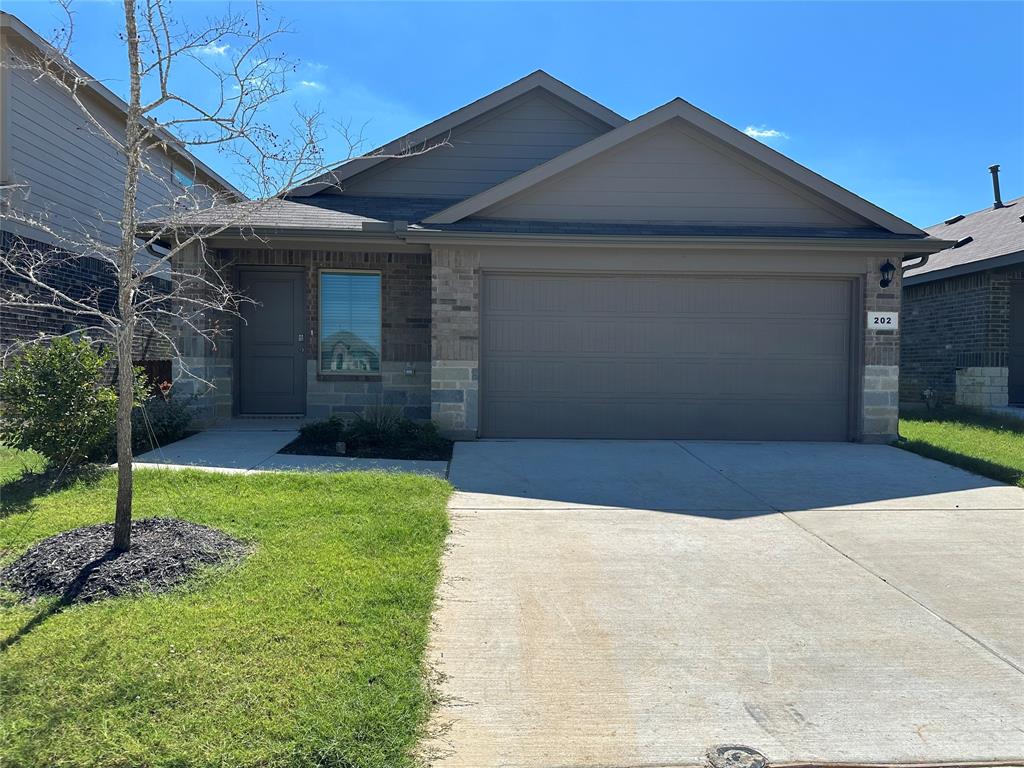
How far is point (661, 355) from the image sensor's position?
1030 centimetres

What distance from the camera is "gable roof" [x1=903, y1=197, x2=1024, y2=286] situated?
43.9ft

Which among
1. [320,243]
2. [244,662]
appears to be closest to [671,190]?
[320,243]

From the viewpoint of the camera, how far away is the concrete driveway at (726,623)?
120 inches

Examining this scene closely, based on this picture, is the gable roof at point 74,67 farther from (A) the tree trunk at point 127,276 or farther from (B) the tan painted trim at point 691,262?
(B) the tan painted trim at point 691,262

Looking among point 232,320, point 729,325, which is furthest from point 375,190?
point 729,325

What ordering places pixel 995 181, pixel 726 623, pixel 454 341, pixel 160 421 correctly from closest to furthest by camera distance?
pixel 726 623 → pixel 160 421 → pixel 454 341 → pixel 995 181

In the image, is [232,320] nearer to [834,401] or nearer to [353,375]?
[353,375]

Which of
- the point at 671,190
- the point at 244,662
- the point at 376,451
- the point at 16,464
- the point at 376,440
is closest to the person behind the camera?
the point at 244,662

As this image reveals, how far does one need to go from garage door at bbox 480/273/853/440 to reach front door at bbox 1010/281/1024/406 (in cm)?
612

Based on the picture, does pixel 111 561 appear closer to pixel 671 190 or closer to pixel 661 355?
pixel 661 355

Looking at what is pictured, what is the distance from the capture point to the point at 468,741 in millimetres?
2961

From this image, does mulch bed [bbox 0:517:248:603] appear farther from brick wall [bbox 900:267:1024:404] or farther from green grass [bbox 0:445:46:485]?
brick wall [bbox 900:267:1024:404]

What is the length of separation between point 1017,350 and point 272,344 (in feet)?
46.3

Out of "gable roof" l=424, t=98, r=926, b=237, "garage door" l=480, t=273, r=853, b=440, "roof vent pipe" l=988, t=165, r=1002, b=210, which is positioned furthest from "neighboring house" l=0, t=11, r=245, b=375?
"roof vent pipe" l=988, t=165, r=1002, b=210
